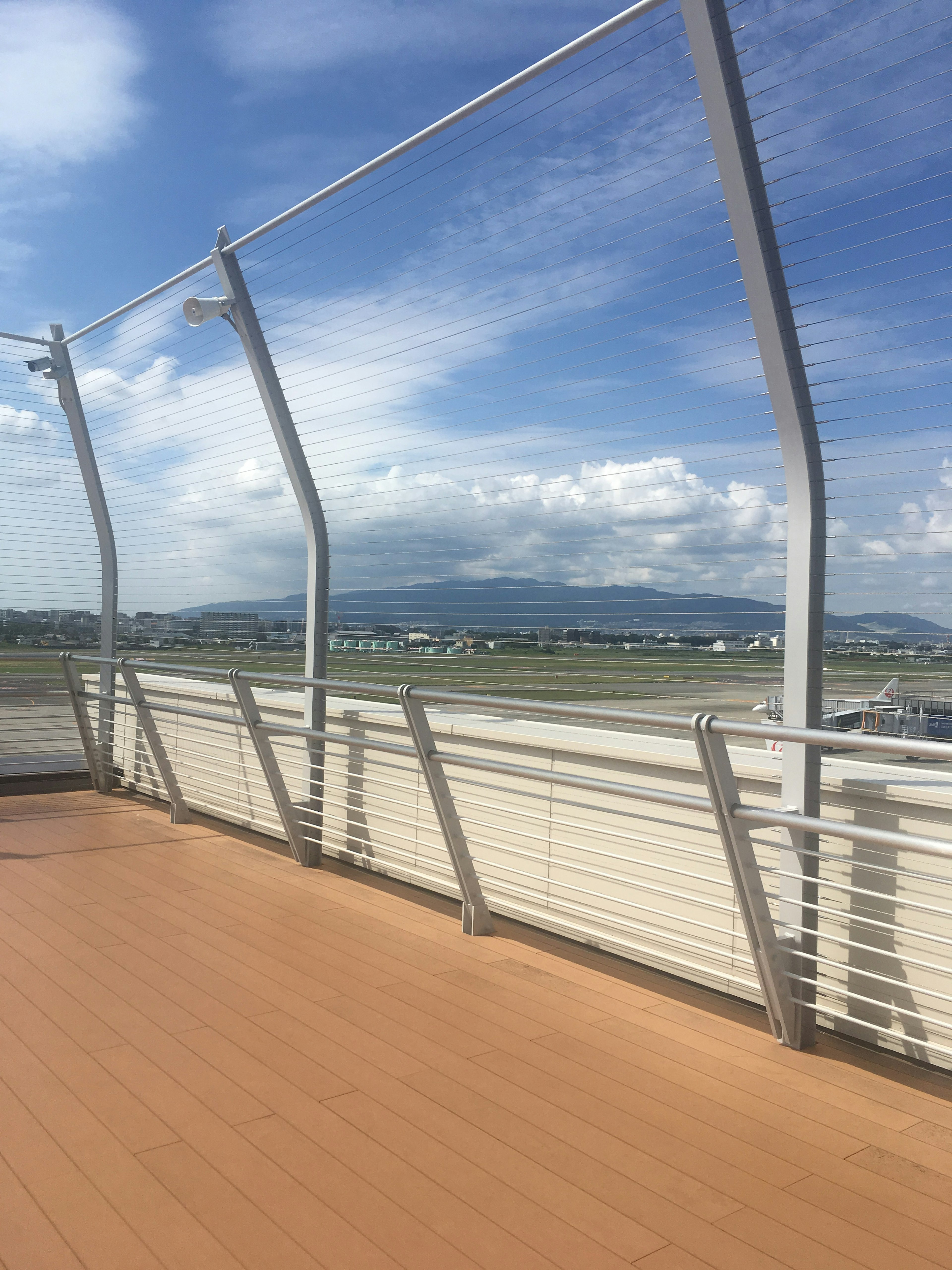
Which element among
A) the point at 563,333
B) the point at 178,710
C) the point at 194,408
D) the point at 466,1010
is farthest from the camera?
the point at 194,408

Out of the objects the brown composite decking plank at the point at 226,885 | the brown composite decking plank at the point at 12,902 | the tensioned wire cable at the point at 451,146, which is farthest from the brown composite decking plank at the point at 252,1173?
the tensioned wire cable at the point at 451,146

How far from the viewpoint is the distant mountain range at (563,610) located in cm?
285

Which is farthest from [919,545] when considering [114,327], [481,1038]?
[114,327]

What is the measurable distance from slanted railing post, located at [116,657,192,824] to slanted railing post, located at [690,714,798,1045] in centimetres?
402

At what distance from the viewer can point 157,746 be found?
589 cm

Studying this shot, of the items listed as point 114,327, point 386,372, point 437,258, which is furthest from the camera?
point 114,327

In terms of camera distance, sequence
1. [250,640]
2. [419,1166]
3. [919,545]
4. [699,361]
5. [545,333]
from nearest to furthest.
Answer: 1. [419,1166]
2. [919,545]
3. [699,361]
4. [545,333]
5. [250,640]

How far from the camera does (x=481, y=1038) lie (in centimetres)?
282

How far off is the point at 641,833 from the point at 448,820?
2.49 feet

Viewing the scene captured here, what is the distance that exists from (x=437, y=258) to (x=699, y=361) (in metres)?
1.47

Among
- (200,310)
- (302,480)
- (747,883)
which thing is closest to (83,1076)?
(747,883)

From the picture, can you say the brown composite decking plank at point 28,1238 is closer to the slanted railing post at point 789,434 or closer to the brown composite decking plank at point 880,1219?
the brown composite decking plank at point 880,1219

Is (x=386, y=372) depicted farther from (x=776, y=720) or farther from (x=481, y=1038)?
(x=481, y=1038)

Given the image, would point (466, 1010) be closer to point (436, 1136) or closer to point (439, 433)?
point (436, 1136)
